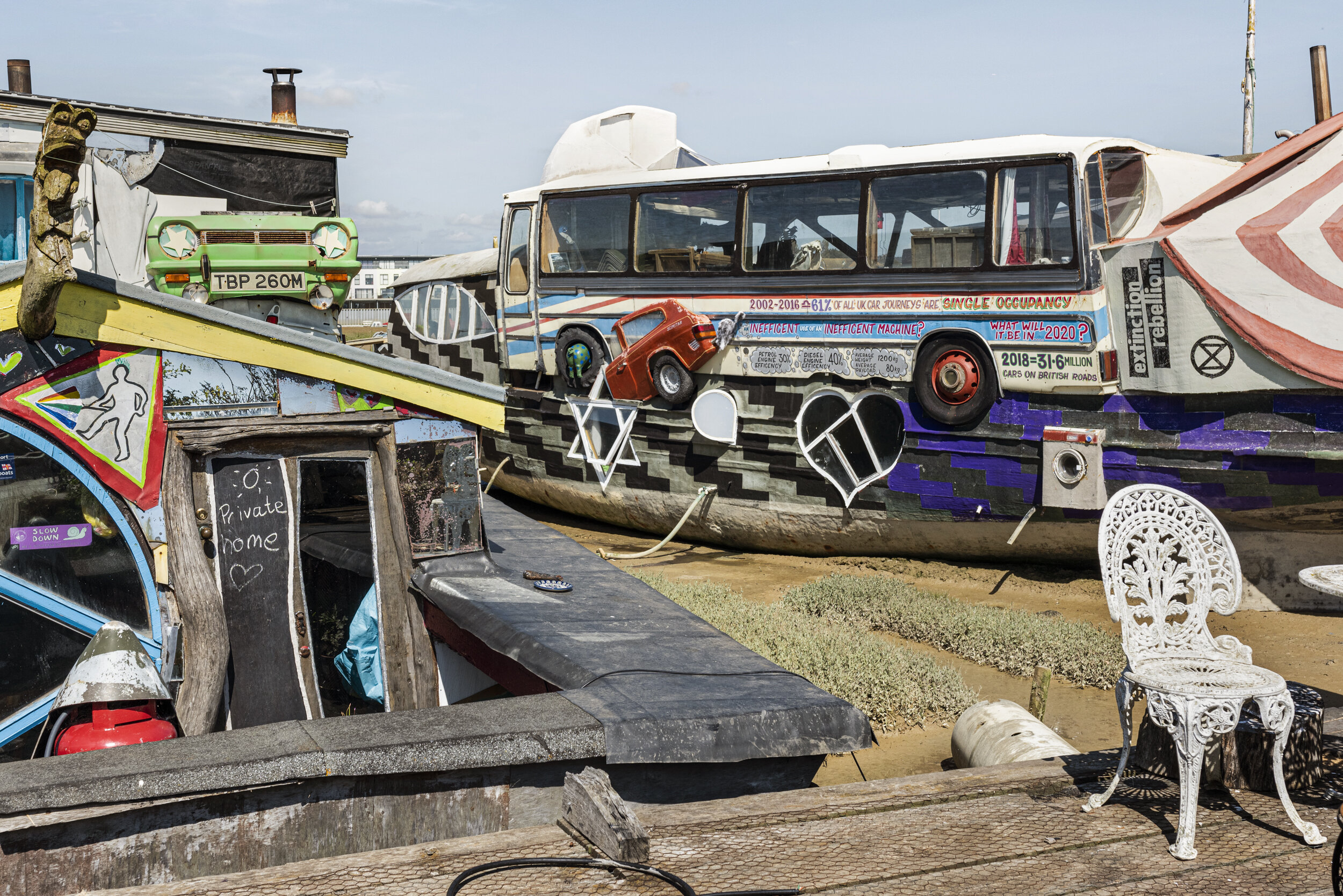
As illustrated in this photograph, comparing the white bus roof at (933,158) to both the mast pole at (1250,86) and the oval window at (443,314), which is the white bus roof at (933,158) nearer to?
the oval window at (443,314)

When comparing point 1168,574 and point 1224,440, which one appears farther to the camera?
point 1224,440

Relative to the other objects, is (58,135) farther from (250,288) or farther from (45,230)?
(250,288)

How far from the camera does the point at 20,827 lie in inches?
131

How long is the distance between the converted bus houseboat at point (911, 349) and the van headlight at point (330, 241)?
3426 millimetres

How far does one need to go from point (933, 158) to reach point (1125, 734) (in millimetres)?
6767

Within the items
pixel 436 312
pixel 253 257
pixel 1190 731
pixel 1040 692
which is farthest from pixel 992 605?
pixel 436 312

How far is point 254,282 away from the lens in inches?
340

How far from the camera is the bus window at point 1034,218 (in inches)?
350

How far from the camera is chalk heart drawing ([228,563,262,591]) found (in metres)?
5.96

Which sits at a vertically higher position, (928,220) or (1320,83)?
(1320,83)

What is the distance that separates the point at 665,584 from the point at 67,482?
5234 millimetres

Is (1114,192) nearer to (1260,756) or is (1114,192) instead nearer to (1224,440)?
(1224,440)

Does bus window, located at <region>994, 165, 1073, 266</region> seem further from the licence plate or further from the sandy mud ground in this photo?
the licence plate

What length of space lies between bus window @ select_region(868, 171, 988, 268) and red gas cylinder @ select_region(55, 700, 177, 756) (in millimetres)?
7433
